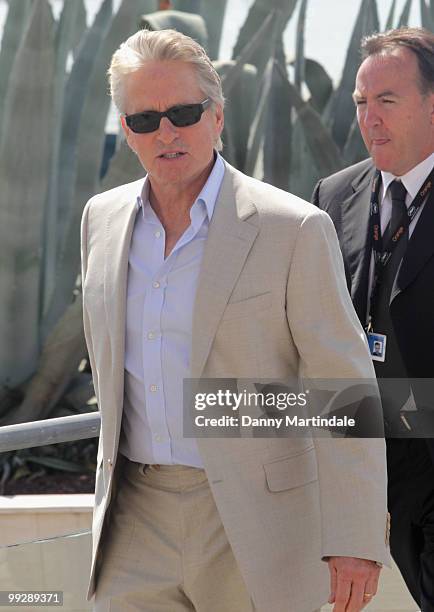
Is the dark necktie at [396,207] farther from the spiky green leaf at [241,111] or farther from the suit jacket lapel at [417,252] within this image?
the spiky green leaf at [241,111]

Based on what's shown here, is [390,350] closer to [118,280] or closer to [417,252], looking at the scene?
[417,252]

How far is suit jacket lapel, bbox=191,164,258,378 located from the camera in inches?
79.7

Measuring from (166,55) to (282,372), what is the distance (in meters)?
0.62

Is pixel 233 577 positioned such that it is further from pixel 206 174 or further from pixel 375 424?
pixel 206 174

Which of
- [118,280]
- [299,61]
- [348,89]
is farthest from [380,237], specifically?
[299,61]

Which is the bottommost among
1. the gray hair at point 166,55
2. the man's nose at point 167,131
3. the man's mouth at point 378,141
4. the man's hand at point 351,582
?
the man's hand at point 351,582

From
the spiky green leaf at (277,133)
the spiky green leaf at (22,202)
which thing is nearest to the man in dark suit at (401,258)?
the spiky green leaf at (22,202)

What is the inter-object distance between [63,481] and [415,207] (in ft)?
9.38

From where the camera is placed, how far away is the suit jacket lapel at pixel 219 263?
2.02m

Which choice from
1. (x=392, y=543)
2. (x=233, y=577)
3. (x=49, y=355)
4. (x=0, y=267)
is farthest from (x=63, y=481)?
(x=233, y=577)

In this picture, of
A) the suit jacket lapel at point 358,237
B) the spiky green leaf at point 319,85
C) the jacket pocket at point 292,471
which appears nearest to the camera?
the jacket pocket at point 292,471

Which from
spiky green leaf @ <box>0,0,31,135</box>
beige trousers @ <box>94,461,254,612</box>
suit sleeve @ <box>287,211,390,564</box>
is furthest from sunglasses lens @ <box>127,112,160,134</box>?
spiky green leaf @ <box>0,0,31,135</box>

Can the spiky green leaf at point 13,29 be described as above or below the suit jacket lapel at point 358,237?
above

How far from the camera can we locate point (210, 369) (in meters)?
2.04
